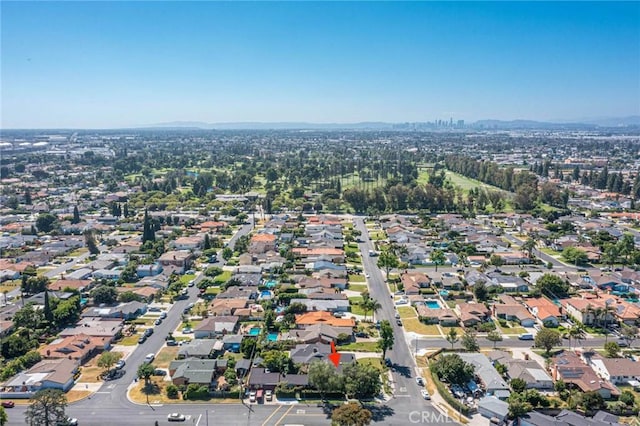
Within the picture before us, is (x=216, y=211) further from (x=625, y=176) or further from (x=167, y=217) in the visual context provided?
(x=625, y=176)

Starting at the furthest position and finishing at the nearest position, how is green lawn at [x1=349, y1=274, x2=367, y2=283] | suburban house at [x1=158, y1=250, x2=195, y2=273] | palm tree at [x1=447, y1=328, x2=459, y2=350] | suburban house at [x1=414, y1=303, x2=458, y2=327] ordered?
1. suburban house at [x1=158, y1=250, x2=195, y2=273]
2. green lawn at [x1=349, y1=274, x2=367, y2=283]
3. suburban house at [x1=414, y1=303, x2=458, y2=327]
4. palm tree at [x1=447, y1=328, x2=459, y2=350]

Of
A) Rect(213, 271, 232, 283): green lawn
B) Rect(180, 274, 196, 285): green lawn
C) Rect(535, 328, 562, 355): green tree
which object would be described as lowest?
Rect(180, 274, 196, 285): green lawn

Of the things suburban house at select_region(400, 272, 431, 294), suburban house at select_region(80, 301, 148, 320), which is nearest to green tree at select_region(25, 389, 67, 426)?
suburban house at select_region(80, 301, 148, 320)

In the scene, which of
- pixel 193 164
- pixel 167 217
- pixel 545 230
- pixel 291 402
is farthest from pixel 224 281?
pixel 193 164

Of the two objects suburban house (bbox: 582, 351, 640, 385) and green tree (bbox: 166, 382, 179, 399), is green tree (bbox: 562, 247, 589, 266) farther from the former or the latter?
green tree (bbox: 166, 382, 179, 399)

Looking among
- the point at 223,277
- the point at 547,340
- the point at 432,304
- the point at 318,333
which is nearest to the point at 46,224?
the point at 223,277

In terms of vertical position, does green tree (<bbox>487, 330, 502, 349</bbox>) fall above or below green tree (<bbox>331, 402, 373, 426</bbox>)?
below

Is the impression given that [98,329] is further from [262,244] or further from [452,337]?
→ [452,337]

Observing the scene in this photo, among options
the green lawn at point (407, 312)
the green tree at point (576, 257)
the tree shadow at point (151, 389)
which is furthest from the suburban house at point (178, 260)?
the green tree at point (576, 257)
